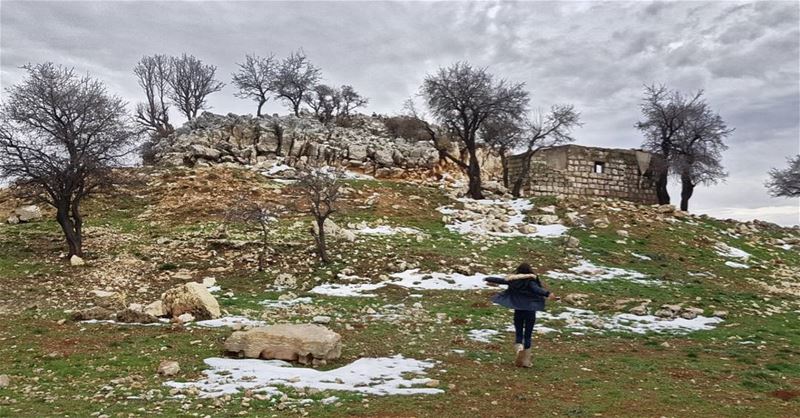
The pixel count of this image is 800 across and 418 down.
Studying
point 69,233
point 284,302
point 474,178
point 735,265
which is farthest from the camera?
point 474,178

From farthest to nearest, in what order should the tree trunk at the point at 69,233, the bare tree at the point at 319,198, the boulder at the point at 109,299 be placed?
the bare tree at the point at 319,198 < the tree trunk at the point at 69,233 < the boulder at the point at 109,299

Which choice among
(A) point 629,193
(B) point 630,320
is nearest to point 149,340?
(B) point 630,320

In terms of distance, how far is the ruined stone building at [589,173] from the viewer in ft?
135

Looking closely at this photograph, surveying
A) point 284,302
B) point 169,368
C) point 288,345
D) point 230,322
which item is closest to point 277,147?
point 284,302

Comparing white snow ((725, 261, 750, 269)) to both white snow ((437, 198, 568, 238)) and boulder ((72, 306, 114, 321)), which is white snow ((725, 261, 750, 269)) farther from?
boulder ((72, 306, 114, 321))

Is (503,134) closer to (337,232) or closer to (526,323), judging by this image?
(337,232)

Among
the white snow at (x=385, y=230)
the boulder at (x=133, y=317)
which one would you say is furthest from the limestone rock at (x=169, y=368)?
the white snow at (x=385, y=230)

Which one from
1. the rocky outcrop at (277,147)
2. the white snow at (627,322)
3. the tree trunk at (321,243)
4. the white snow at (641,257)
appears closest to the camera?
the white snow at (627,322)

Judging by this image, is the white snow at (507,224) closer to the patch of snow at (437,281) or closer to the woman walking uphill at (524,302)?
the patch of snow at (437,281)

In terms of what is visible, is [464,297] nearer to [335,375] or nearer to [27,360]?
[335,375]

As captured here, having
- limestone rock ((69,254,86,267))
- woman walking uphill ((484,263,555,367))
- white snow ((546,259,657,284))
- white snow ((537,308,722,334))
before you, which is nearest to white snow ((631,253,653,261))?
white snow ((546,259,657,284))

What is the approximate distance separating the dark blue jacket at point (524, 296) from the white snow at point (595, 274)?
376 inches

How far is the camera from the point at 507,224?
2703 cm

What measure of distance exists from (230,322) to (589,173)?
35285 millimetres
